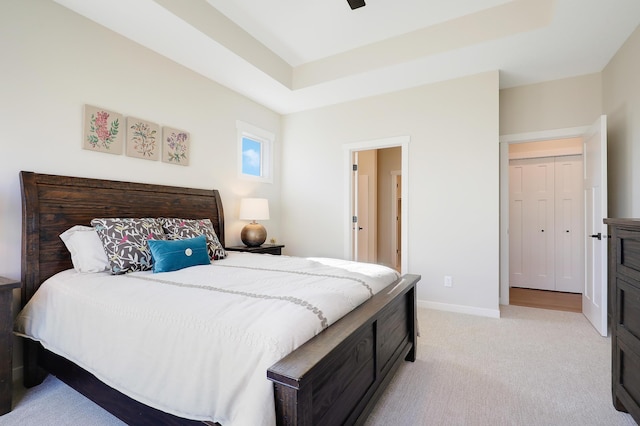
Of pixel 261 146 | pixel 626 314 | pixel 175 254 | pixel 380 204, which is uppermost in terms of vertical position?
pixel 261 146

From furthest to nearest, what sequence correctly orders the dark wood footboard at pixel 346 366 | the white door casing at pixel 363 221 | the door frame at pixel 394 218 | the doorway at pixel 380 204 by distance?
1. the door frame at pixel 394 218
2. the doorway at pixel 380 204
3. the white door casing at pixel 363 221
4. the dark wood footboard at pixel 346 366

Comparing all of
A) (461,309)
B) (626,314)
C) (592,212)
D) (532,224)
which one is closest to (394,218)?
(532,224)

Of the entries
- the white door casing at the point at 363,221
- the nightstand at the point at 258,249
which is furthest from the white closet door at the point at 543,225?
the nightstand at the point at 258,249

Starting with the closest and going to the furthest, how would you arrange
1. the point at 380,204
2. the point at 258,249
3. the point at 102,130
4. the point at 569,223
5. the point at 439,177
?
the point at 102,130 < the point at 439,177 < the point at 258,249 < the point at 569,223 < the point at 380,204

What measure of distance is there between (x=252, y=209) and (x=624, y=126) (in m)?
3.81

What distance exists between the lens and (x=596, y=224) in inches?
118

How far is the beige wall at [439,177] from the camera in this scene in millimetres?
3363

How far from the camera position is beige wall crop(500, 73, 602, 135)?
3369 mm

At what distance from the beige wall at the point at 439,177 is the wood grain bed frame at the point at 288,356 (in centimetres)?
144

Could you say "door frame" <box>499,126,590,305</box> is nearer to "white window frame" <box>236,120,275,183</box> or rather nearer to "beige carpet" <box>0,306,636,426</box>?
"beige carpet" <box>0,306,636,426</box>

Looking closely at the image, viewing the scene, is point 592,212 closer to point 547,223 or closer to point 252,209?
point 547,223

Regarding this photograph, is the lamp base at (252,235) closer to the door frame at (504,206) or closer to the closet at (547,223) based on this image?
the door frame at (504,206)

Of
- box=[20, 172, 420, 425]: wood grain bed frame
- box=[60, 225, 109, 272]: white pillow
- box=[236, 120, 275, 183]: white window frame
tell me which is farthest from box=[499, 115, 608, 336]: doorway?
box=[60, 225, 109, 272]: white pillow

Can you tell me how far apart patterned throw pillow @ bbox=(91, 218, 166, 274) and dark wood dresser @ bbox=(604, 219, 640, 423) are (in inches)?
114
